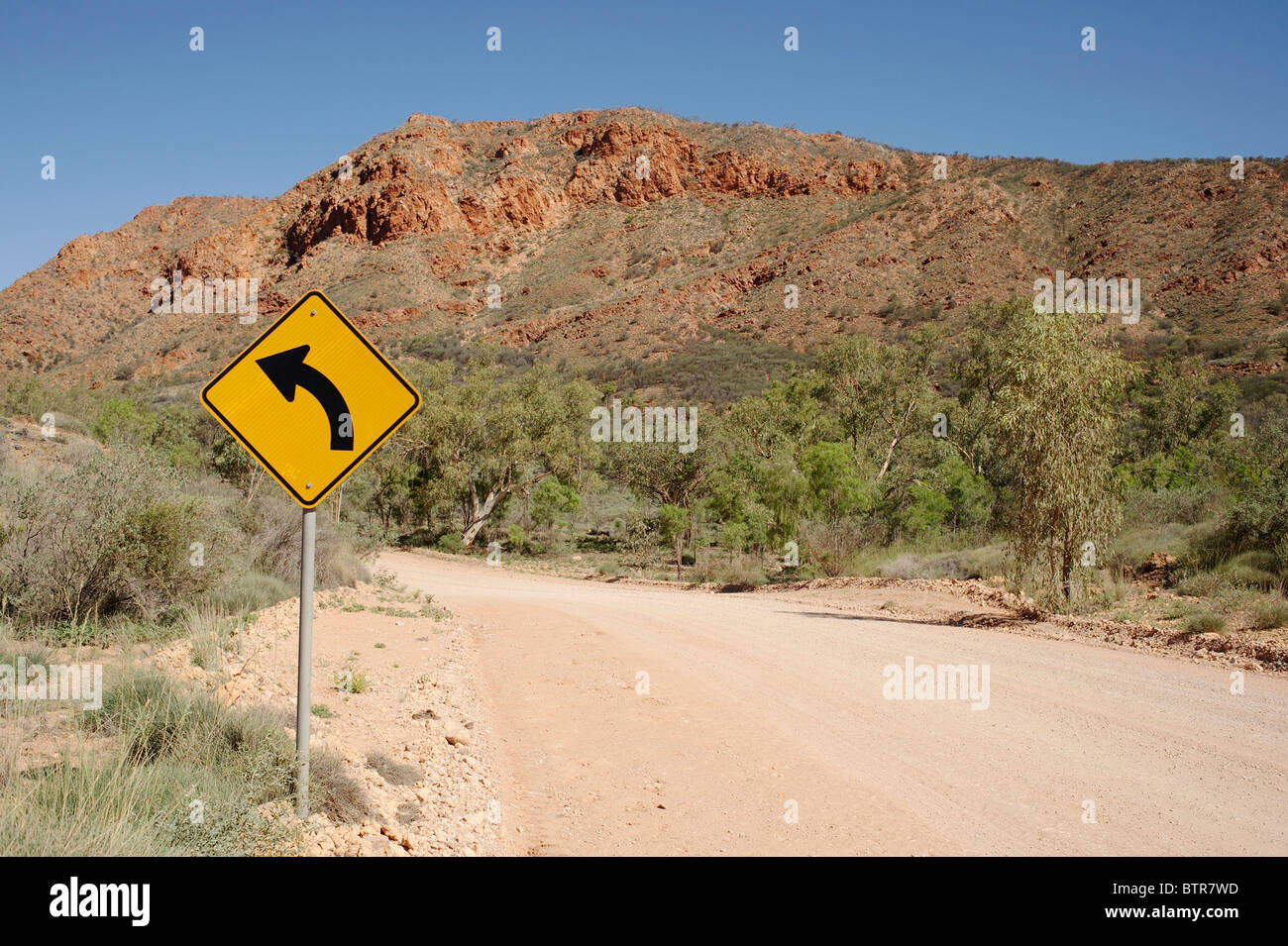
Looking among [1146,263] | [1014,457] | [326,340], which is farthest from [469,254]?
[326,340]

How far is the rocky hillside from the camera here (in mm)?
63375

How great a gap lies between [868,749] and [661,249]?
82397 mm

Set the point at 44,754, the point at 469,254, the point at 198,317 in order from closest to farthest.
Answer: the point at 44,754 → the point at 198,317 → the point at 469,254

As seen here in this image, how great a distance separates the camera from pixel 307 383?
4.46 metres

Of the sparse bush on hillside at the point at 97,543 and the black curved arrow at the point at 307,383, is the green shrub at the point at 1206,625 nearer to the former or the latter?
the black curved arrow at the point at 307,383

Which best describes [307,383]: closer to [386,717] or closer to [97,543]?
[386,717]

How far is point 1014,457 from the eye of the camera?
1352cm

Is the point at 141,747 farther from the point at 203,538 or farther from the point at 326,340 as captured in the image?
the point at 203,538

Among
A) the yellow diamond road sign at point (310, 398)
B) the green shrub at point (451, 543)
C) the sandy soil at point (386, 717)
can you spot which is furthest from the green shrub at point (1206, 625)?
the green shrub at point (451, 543)

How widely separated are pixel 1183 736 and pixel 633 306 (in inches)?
2738

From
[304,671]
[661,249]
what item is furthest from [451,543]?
[661,249]

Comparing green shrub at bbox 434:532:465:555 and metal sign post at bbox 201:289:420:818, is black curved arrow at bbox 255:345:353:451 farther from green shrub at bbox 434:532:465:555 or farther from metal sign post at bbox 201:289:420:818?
green shrub at bbox 434:532:465:555

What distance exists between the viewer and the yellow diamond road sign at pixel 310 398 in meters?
4.32
